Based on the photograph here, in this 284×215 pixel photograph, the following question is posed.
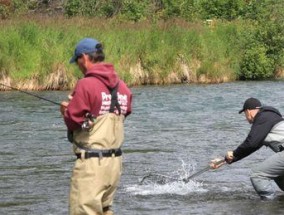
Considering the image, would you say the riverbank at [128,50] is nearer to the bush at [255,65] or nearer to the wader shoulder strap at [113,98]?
the bush at [255,65]

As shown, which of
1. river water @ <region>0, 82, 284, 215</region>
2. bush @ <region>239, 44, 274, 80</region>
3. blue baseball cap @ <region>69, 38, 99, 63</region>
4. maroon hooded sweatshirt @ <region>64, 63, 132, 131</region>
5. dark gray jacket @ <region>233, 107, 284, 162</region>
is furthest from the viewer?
bush @ <region>239, 44, 274, 80</region>

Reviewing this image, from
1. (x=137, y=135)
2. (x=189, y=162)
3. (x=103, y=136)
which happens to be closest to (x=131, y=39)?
(x=137, y=135)

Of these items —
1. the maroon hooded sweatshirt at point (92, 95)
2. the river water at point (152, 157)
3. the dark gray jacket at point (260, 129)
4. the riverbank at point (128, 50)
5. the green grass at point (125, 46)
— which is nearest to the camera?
the maroon hooded sweatshirt at point (92, 95)

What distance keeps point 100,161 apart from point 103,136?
0.20 metres

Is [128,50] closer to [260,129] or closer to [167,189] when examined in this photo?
[167,189]

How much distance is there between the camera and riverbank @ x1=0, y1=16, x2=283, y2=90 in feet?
76.5

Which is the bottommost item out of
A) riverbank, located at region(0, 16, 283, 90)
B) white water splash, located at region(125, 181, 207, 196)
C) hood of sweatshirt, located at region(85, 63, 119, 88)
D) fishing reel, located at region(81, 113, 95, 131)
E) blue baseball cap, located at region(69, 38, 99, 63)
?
riverbank, located at region(0, 16, 283, 90)

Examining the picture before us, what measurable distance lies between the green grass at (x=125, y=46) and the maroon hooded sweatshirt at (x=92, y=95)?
16971 millimetres

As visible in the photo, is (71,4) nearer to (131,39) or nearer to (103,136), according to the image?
(131,39)

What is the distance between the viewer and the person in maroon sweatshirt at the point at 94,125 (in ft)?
20.1

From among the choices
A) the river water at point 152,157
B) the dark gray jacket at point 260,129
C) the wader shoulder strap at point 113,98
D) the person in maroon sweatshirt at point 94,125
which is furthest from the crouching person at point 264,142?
the wader shoulder strap at point 113,98

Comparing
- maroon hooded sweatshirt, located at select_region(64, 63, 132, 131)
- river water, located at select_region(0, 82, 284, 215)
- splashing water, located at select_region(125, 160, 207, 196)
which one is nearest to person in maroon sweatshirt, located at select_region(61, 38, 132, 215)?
maroon hooded sweatshirt, located at select_region(64, 63, 132, 131)

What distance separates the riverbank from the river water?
55.0 inches

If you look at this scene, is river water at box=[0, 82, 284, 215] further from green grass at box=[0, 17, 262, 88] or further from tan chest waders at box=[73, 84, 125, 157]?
tan chest waders at box=[73, 84, 125, 157]
